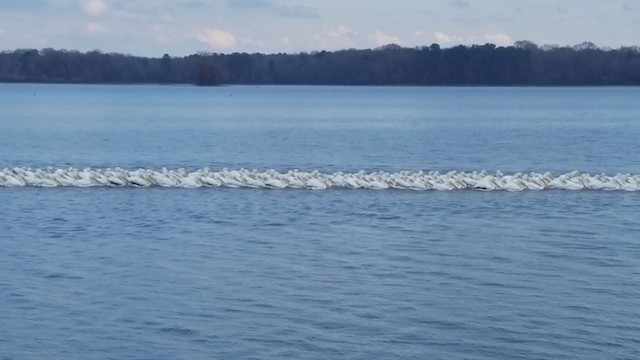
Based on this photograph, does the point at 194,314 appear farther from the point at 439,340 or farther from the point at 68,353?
the point at 439,340

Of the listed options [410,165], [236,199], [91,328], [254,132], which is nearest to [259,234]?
[236,199]

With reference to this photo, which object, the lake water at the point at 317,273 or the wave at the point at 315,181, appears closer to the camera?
the lake water at the point at 317,273

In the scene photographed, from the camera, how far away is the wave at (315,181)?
92.5 ft

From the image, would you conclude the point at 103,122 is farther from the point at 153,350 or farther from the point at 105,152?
the point at 153,350

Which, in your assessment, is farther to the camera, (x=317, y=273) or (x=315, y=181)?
(x=315, y=181)

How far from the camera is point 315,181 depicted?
28.4m

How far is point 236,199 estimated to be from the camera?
87.0ft

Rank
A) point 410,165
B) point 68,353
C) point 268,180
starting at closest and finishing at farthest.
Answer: point 68,353, point 268,180, point 410,165

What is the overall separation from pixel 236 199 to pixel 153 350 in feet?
44.0

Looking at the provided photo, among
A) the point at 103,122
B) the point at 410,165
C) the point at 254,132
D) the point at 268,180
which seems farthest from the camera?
the point at 103,122

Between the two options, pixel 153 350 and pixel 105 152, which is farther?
pixel 105 152

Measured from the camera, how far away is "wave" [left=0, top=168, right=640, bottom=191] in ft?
92.5

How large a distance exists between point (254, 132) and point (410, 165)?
1007 inches

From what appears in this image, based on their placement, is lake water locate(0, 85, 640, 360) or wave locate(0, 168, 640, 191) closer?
lake water locate(0, 85, 640, 360)
